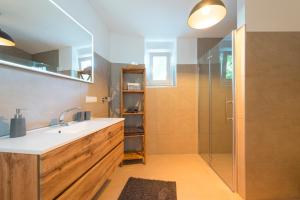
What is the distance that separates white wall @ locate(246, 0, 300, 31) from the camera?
74.9 inches

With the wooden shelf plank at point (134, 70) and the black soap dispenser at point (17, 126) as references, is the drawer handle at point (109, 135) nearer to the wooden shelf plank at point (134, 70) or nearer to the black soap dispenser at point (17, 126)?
the black soap dispenser at point (17, 126)

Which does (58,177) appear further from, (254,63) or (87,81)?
(254,63)

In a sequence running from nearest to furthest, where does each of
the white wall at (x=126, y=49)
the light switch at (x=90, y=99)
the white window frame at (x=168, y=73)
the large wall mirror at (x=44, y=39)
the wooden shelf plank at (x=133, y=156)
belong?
the large wall mirror at (x=44, y=39)
the light switch at (x=90, y=99)
the wooden shelf plank at (x=133, y=156)
the white wall at (x=126, y=49)
the white window frame at (x=168, y=73)

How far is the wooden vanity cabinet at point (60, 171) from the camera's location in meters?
0.90

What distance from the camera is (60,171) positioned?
1036 millimetres

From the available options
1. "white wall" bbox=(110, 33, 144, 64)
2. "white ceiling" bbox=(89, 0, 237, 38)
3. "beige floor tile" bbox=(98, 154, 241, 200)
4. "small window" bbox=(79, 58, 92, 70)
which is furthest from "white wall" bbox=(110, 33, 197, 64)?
"beige floor tile" bbox=(98, 154, 241, 200)

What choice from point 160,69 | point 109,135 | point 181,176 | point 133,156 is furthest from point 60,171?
point 160,69

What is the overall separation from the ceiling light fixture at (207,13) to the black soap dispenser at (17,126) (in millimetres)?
1542

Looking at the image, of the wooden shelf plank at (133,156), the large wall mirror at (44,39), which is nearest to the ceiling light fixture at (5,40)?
the large wall mirror at (44,39)

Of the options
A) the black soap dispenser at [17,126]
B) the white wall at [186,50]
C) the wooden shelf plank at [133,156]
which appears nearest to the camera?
the black soap dispenser at [17,126]

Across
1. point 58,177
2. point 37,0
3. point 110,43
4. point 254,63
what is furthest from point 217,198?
point 110,43

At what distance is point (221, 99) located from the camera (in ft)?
8.39

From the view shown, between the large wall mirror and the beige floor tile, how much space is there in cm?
141

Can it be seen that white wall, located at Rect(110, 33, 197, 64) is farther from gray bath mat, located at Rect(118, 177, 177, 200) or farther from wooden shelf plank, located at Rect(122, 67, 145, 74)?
gray bath mat, located at Rect(118, 177, 177, 200)
